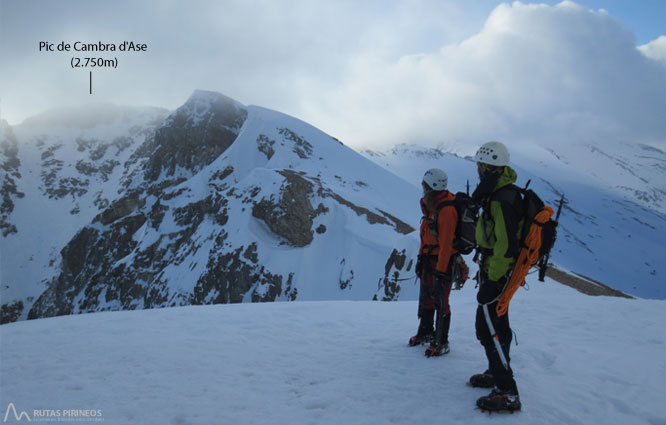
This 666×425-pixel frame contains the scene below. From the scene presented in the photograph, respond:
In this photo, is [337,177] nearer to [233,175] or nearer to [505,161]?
[233,175]

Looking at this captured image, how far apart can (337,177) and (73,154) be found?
124601 millimetres

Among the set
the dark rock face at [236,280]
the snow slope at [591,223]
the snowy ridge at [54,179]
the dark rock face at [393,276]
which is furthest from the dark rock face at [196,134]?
the dark rock face at [393,276]

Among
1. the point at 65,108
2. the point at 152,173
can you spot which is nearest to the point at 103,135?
the point at 65,108

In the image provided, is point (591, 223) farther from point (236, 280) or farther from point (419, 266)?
point (419, 266)

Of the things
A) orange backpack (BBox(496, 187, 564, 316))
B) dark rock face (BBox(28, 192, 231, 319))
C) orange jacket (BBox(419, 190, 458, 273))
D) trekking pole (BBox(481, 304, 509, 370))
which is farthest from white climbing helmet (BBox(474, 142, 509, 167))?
dark rock face (BBox(28, 192, 231, 319))

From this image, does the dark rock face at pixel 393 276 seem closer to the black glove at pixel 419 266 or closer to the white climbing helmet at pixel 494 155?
the black glove at pixel 419 266

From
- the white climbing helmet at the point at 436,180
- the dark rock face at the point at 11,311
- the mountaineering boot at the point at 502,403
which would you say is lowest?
the dark rock face at the point at 11,311

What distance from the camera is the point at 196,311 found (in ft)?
27.9

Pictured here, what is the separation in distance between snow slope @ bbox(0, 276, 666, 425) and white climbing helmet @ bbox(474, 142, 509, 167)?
9.09ft

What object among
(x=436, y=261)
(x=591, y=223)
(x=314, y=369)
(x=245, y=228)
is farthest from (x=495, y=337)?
(x=591, y=223)

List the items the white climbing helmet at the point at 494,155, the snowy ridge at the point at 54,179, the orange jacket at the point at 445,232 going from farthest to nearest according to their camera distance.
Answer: the snowy ridge at the point at 54,179 → the orange jacket at the point at 445,232 → the white climbing helmet at the point at 494,155

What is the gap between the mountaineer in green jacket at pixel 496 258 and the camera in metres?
3.70

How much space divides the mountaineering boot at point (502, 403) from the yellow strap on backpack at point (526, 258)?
84 centimetres

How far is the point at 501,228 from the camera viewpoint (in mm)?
3723
